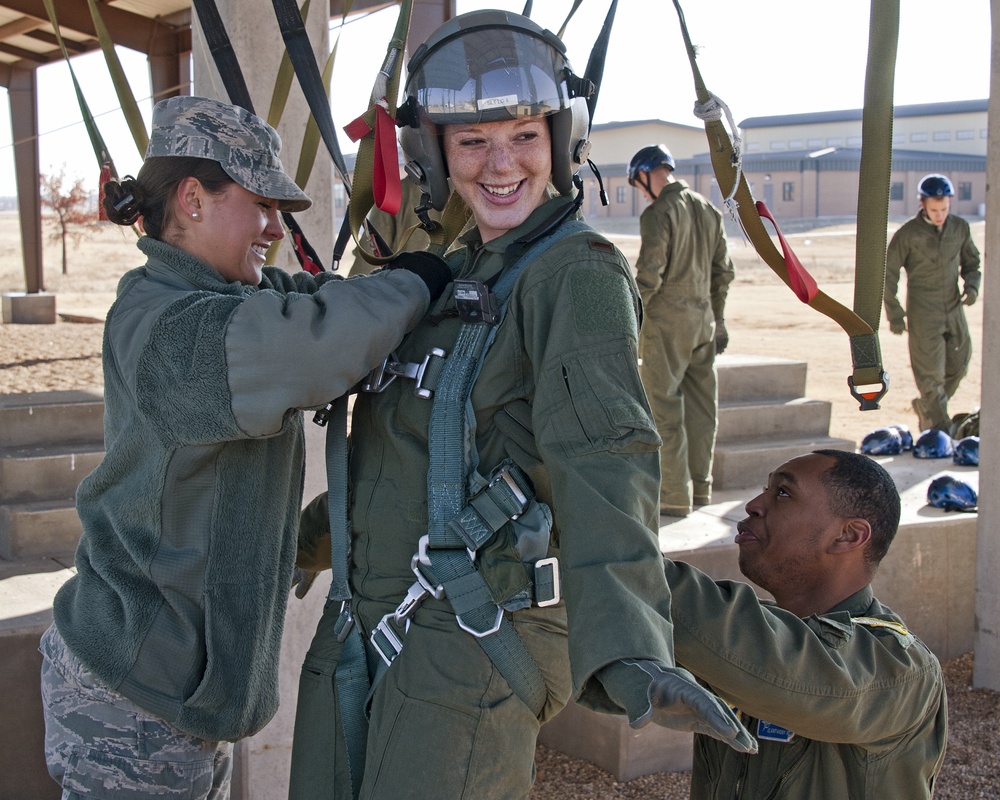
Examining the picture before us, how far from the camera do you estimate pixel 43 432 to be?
5758 mm

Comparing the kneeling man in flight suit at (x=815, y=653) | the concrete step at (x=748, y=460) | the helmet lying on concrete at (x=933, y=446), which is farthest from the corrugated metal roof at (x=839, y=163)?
the kneeling man in flight suit at (x=815, y=653)

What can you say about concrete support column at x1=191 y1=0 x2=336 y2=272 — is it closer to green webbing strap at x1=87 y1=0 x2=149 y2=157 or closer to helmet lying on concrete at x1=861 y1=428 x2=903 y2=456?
green webbing strap at x1=87 y1=0 x2=149 y2=157

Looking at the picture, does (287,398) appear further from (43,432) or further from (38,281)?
(38,281)

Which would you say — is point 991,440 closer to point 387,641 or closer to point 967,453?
point 967,453

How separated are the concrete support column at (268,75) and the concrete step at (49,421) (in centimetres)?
228

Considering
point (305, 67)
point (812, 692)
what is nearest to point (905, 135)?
point (305, 67)

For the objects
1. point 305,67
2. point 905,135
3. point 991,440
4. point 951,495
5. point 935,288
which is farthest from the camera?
point 905,135

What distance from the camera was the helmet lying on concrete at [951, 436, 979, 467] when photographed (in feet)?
25.9

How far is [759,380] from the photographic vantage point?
324 inches

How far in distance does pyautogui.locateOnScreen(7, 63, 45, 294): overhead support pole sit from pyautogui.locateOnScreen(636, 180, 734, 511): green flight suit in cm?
955

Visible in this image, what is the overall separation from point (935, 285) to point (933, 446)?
107 inches

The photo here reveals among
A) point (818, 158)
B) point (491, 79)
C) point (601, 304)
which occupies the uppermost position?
point (818, 158)

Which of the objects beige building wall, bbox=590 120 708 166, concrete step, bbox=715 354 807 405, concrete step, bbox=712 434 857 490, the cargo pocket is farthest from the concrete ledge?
beige building wall, bbox=590 120 708 166

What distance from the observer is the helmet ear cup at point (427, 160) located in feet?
7.19
